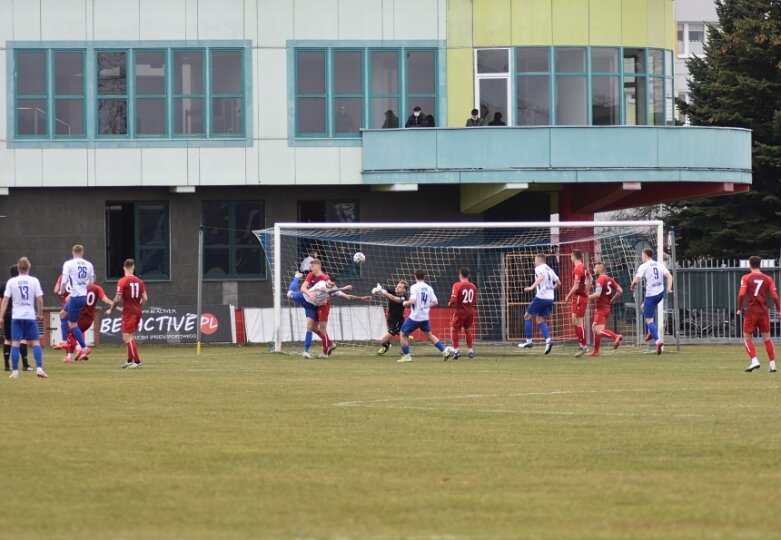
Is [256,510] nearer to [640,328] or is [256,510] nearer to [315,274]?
[315,274]

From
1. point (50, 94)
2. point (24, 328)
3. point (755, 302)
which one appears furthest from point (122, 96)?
point (755, 302)

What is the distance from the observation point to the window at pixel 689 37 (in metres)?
88.8

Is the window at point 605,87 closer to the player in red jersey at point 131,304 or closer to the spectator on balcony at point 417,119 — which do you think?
the spectator on balcony at point 417,119

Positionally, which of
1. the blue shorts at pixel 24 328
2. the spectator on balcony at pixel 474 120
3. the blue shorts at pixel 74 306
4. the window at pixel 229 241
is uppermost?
the spectator on balcony at pixel 474 120

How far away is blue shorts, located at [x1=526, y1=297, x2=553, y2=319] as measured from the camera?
3206cm

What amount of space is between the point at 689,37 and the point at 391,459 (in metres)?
80.4

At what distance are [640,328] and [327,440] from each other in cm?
2157

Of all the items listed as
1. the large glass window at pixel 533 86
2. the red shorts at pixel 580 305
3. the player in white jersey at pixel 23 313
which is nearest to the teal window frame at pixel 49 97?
the large glass window at pixel 533 86

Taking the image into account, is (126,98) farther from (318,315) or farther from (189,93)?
(318,315)

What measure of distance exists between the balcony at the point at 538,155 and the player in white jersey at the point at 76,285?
13136 mm

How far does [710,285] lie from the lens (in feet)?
127

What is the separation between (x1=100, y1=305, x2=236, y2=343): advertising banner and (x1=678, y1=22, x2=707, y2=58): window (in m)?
55.7

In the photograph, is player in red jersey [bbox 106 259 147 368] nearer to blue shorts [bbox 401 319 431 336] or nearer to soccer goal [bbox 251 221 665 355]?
blue shorts [bbox 401 319 431 336]

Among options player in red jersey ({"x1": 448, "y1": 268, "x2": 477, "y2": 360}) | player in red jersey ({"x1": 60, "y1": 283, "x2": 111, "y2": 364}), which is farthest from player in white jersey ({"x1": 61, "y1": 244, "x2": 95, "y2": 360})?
player in red jersey ({"x1": 448, "y1": 268, "x2": 477, "y2": 360})
